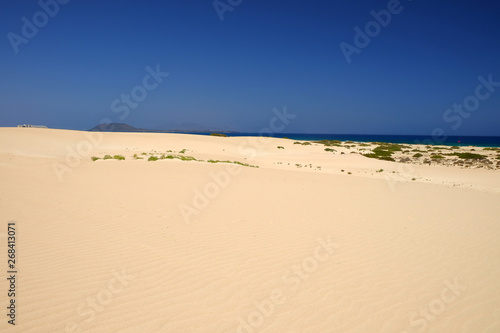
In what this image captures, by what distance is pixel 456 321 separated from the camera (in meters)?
3.84

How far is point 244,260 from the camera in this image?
206 inches

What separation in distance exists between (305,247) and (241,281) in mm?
1886

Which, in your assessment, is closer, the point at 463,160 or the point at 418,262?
the point at 418,262

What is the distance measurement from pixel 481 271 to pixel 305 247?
311cm

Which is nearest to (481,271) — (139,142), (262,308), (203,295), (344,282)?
(344,282)

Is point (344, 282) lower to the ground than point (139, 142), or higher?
lower

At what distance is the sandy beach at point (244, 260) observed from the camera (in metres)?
3.72

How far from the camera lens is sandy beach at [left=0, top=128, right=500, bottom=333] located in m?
3.72

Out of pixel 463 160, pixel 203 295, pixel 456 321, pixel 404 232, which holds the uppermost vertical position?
pixel 463 160

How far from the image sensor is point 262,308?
3.93m

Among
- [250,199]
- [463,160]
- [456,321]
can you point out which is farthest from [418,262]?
[463,160]

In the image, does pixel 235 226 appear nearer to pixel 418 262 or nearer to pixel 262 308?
pixel 262 308

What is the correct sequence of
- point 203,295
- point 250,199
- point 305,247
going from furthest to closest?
point 250,199
point 305,247
point 203,295

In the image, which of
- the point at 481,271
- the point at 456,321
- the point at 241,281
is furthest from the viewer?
the point at 481,271
